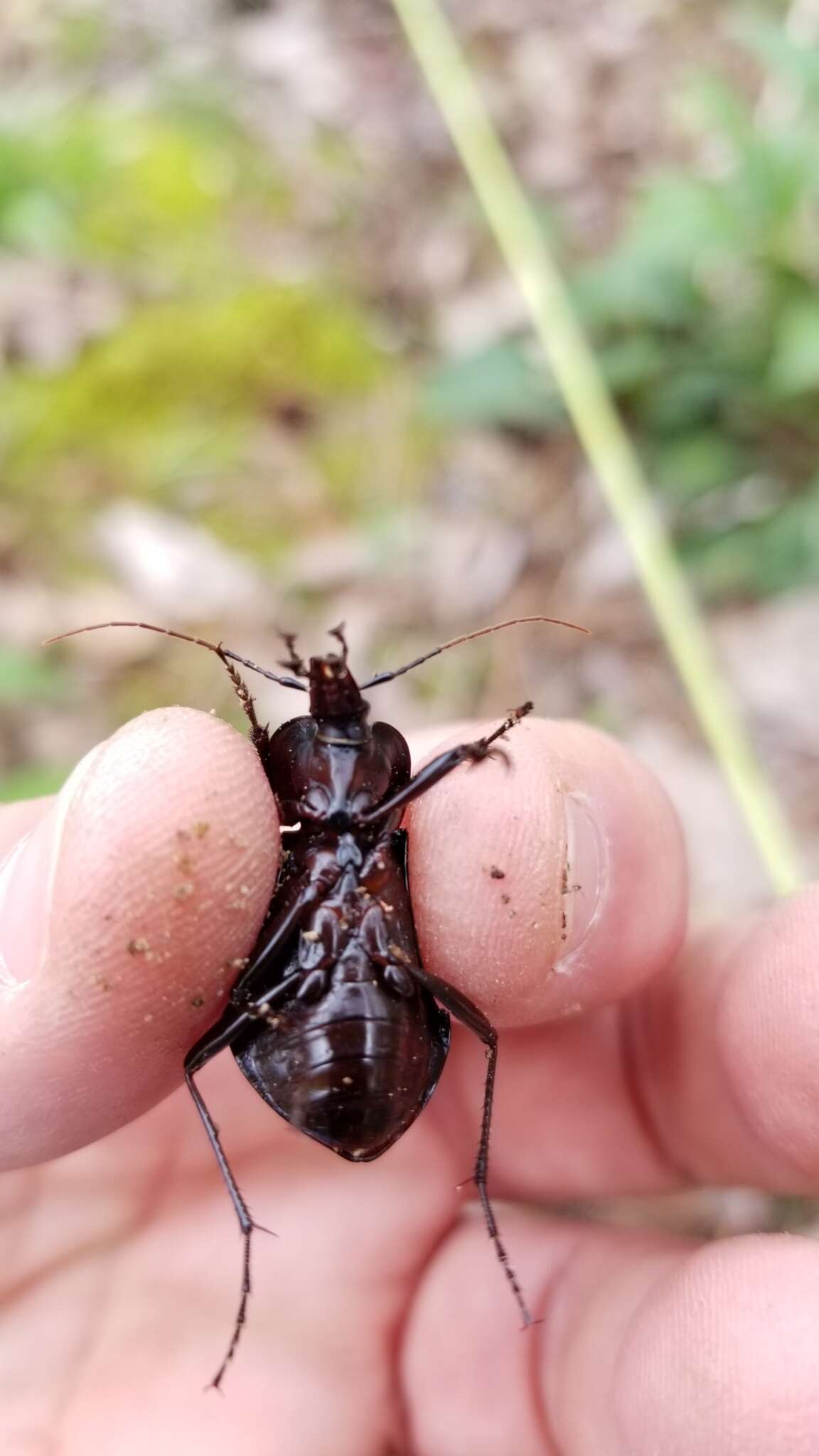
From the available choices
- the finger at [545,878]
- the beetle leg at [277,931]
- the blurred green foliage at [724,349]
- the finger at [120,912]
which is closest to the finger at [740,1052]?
the finger at [545,878]

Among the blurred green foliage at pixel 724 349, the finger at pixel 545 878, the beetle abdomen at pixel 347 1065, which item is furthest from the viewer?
the blurred green foliage at pixel 724 349

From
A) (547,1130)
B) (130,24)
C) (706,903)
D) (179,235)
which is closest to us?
(547,1130)

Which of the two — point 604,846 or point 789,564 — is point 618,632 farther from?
point 604,846

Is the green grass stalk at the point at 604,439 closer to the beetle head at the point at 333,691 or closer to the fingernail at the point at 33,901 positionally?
the beetle head at the point at 333,691

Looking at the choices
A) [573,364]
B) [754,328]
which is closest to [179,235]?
[573,364]

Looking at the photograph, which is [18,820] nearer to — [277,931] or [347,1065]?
[277,931]

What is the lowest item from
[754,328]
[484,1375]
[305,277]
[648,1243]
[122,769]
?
[484,1375]
